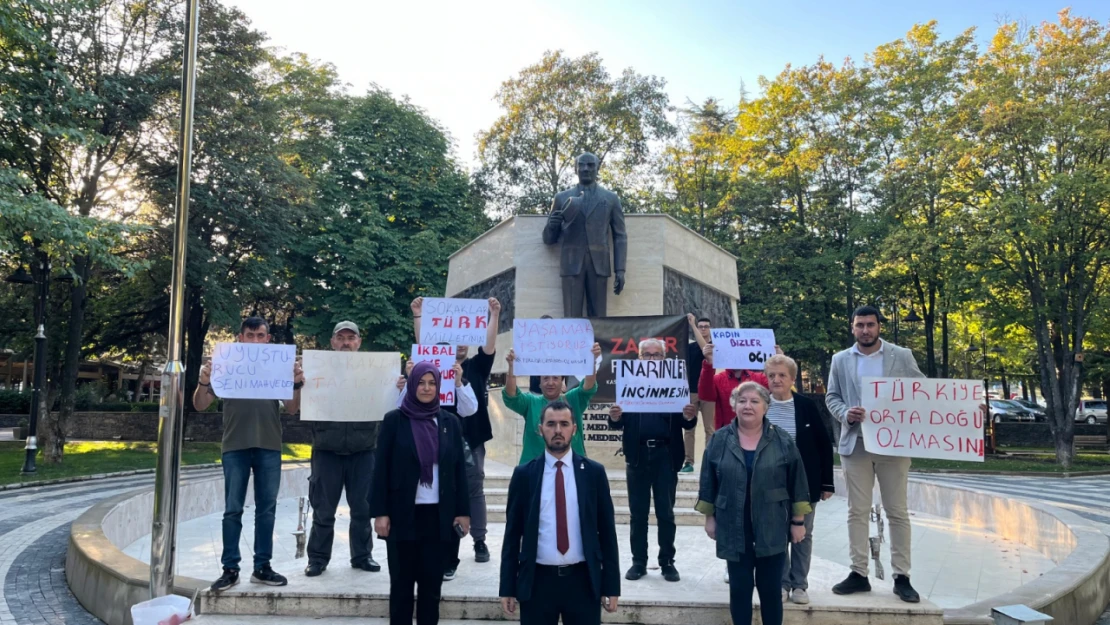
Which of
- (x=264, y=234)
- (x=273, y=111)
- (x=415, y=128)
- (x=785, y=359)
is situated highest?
(x=415, y=128)

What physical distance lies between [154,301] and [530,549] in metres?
28.4

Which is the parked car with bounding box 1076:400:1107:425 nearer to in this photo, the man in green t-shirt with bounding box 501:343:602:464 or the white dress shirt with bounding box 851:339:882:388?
the white dress shirt with bounding box 851:339:882:388

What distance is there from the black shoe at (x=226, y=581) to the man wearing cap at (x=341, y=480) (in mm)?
589

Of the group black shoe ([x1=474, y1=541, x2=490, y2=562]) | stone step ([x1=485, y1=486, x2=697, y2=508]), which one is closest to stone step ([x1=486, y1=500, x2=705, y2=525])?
stone step ([x1=485, y1=486, x2=697, y2=508])

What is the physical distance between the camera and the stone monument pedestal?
1263cm

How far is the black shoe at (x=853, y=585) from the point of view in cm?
563

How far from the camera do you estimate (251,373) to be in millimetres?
5953

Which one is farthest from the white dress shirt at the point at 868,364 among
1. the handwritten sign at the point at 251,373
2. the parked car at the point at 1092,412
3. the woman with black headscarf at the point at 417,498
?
the parked car at the point at 1092,412

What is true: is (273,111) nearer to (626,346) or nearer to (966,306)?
(626,346)

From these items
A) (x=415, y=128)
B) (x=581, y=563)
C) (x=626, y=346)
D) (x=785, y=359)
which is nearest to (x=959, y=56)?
(x=415, y=128)

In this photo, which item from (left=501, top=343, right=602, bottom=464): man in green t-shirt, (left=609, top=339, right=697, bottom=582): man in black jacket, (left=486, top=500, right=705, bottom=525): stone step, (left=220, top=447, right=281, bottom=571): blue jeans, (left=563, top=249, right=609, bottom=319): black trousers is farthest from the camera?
(left=563, top=249, right=609, bottom=319): black trousers

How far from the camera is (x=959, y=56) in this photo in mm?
28891

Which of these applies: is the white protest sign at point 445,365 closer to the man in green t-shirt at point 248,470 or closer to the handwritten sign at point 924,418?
the man in green t-shirt at point 248,470

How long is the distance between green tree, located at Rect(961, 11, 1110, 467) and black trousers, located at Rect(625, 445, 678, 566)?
2053 centimetres
